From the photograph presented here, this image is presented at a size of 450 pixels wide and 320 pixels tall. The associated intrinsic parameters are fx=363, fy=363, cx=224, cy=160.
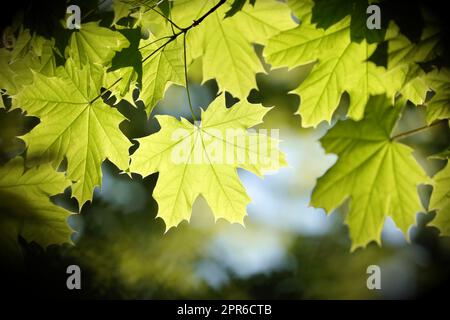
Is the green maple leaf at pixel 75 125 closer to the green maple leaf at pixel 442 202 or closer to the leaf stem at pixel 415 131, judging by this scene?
the leaf stem at pixel 415 131

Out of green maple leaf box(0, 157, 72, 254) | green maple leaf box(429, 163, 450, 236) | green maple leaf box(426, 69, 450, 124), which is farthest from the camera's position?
Answer: green maple leaf box(0, 157, 72, 254)

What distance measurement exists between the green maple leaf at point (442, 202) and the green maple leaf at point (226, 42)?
3.29 feet

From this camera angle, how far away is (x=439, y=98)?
145 centimetres

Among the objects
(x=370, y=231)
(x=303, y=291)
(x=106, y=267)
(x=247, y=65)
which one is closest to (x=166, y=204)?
(x=247, y=65)

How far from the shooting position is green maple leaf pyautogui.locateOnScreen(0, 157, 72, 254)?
5.73 ft

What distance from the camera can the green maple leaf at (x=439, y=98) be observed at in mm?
1407

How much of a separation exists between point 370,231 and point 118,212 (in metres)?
6.04

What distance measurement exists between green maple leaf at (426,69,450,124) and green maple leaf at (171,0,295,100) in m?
0.82

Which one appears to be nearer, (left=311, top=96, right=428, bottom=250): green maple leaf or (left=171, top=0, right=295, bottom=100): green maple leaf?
(left=311, top=96, right=428, bottom=250): green maple leaf

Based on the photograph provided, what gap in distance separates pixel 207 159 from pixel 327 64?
0.80 metres

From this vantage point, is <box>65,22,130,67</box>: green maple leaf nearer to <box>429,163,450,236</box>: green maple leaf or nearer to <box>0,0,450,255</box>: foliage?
<box>0,0,450,255</box>: foliage

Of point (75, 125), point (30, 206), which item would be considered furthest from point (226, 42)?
point (30, 206)

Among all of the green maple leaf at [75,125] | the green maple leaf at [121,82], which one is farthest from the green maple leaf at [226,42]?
the green maple leaf at [75,125]

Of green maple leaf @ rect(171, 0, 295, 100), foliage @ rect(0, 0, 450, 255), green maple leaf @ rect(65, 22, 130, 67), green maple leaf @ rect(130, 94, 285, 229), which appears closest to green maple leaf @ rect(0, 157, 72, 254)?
foliage @ rect(0, 0, 450, 255)
